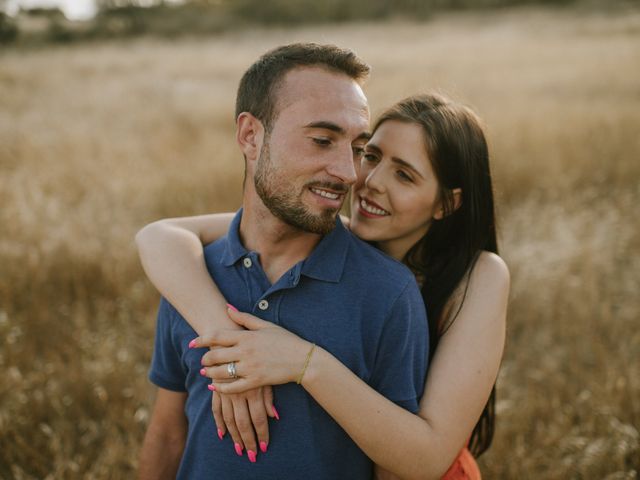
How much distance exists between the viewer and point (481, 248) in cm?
252

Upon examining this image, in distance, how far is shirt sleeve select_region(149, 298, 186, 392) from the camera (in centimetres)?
208

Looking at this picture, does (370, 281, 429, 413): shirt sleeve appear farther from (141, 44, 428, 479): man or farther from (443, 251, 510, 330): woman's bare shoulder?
(443, 251, 510, 330): woman's bare shoulder

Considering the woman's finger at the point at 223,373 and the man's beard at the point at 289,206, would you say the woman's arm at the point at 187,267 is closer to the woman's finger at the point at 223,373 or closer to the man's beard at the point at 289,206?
the woman's finger at the point at 223,373

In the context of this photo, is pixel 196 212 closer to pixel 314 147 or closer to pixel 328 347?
pixel 314 147

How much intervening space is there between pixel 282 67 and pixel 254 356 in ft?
3.49

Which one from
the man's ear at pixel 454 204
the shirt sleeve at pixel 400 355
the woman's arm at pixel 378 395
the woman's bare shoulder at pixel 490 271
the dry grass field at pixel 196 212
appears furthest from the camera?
the dry grass field at pixel 196 212

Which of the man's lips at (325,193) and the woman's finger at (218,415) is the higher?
the man's lips at (325,193)

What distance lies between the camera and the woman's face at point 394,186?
231 centimetres

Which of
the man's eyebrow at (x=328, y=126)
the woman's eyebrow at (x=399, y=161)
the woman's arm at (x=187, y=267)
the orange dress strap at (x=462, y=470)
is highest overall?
the man's eyebrow at (x=328, y=126)

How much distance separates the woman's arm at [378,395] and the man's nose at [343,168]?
0.57 metres

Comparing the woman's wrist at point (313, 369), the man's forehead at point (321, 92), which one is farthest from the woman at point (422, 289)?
the man's forehead at point (321, 92)

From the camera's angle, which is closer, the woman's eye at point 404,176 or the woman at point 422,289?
the woman at point 422,289

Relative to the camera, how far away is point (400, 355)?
1.78 m

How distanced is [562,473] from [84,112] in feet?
31.0
